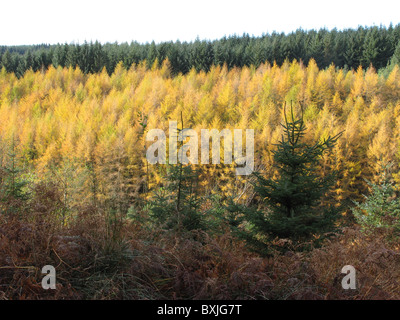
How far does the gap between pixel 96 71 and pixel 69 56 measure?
24.4ft

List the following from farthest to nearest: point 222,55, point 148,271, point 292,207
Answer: point 222,55, point 292,207, point 148,271

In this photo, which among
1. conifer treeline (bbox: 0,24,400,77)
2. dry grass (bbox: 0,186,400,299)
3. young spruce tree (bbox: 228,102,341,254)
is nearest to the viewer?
dry grass (bbox: 0,186,400,299)

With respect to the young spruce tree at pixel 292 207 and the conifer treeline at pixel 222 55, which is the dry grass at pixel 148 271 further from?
the conifer treeline at pixel 222 55

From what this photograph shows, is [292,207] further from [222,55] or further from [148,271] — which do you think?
[222,55]

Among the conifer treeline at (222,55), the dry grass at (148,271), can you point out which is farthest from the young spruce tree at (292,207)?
the conifer treeline at (222,55)

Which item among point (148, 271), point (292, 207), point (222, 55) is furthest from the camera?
point (222, 55)

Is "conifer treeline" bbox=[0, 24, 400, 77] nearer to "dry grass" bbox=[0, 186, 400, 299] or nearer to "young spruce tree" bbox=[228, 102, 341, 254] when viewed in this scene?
"young spruce tree" bbox=[228, 102, 341, 254]

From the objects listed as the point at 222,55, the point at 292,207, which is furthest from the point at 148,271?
the point at 222,55

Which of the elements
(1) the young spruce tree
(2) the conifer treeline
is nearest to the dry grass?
(1) the young spruce tree

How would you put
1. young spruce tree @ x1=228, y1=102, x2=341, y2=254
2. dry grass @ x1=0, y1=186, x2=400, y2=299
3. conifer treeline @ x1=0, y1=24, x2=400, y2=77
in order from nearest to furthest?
1. dry grass @ x1=0, y1=186, x2=400, y2=299
2. young spruce tree @ x1=228, y1=102, x2=341, y2=254
3. conifer treeline @ x1=0, y1=24, x2=400, y2=77

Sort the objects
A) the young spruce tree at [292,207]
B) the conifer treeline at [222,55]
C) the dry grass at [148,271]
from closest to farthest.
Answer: the dry grass at [148,271], the young spruce tree at [292,207], the conifer treeline at [222,55]

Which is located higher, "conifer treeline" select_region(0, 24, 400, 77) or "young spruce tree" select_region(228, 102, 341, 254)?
"conifer treeline" select_region(0, 24, 400, 77)

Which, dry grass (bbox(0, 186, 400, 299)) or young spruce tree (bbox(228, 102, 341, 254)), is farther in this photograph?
young spruce tree (bbox(228, 102, 341, 254))

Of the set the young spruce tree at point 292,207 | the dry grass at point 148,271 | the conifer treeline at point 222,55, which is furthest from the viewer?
the conifer treeline at point 222,55
